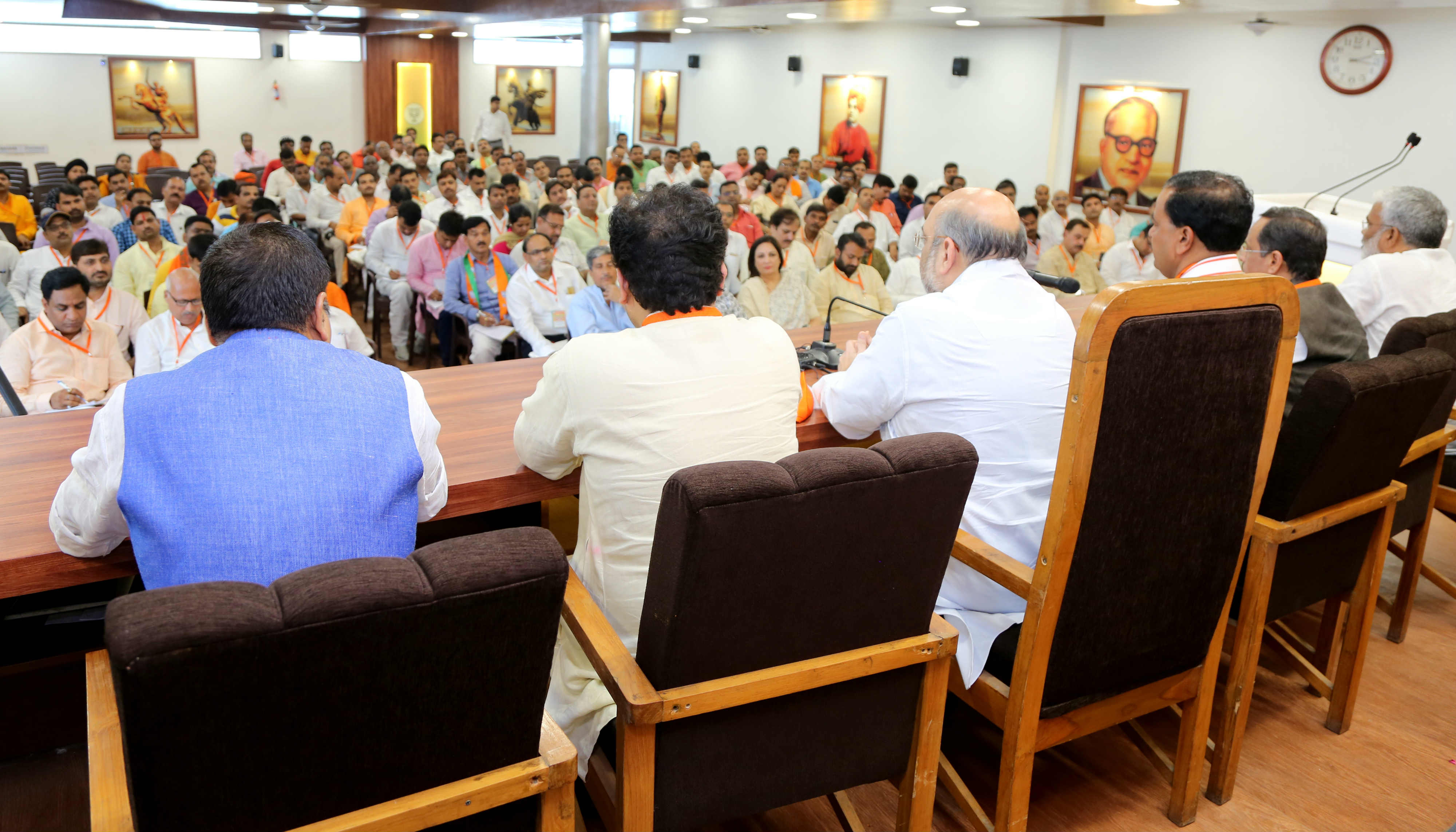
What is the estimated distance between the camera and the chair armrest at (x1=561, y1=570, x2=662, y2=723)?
1.36 metres

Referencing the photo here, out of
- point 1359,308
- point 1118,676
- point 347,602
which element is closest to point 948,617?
point 1118,676

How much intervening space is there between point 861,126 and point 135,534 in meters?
11.2

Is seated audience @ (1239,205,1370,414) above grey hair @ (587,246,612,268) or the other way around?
above

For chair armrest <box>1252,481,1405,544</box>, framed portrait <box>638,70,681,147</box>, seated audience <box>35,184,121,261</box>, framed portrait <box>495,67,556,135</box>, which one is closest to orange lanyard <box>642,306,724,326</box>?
chair armrest <box>1252,481,1405,544</box>

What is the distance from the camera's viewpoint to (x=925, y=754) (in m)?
1.64

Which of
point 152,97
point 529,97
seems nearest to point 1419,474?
point 152,97

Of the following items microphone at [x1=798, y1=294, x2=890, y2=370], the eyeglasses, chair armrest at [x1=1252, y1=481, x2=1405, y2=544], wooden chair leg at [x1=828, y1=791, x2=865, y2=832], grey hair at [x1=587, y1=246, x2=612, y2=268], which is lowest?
wooden chair leg at [x1=828, y1=791, x2=865, y2=832]

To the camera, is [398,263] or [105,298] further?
[398,263]

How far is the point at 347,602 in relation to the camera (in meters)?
0.97

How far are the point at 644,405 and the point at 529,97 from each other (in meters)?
17.0

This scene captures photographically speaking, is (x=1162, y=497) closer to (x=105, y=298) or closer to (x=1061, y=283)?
(x=1061, y=283)

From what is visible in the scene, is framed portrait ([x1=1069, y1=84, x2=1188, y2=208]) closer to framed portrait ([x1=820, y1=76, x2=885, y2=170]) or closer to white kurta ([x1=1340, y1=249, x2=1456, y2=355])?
framed portrait ([x1=820, y1=76, x2=885, y2=170])

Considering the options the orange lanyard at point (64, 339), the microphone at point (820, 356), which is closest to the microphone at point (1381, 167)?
the microphone at point (820, 356)

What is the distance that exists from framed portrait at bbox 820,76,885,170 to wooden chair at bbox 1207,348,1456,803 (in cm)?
981
